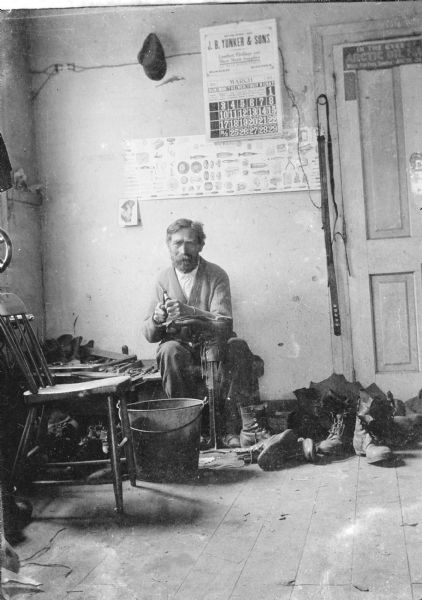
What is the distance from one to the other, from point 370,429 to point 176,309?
1.23 m

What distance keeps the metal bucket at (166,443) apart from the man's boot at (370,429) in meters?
0.84

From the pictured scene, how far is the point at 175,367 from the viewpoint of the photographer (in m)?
3.12

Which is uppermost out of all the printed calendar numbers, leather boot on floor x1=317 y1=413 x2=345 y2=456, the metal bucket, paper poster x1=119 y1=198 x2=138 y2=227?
the printed calendar numbers

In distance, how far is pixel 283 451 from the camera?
2.75m

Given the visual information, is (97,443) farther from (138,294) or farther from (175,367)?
(138,294)

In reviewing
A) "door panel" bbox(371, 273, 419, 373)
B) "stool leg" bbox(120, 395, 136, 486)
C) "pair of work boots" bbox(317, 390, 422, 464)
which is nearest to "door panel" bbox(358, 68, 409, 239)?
"door panel" bbox(371, 273, 419, 373)

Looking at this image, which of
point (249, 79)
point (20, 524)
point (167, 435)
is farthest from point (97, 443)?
point (249, 79)

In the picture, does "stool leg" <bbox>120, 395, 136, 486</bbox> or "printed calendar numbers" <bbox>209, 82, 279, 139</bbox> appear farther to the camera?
"printed calendar numbers" <bbox>209, 82, 279, 139</bbox>

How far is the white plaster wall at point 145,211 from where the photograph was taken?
3676 millimetres

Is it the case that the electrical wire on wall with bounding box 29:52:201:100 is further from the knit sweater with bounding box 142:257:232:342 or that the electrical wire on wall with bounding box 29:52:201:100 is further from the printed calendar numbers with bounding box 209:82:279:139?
the knit sweater with bounding box 142:257:232:342

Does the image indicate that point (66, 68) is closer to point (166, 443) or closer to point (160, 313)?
point (160, 313)

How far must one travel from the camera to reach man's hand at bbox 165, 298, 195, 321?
3180 millimetres

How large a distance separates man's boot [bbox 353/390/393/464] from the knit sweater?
3.10 ft

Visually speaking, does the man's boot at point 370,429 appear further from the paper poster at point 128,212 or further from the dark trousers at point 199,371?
the paper poster at point 128,212
